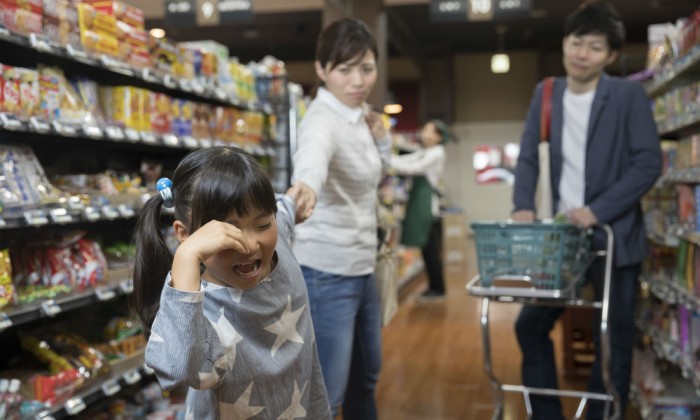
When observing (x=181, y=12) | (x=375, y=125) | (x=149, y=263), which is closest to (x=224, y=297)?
(x=149, y=263)

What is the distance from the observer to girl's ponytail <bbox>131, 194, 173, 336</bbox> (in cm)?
164

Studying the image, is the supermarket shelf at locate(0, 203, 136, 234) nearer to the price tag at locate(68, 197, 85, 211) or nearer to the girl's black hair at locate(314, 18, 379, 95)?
the price tag at locate(68, 197, 85, 211)

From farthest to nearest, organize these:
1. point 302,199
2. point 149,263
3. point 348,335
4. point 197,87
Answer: point 197,87, point 348,335, point 302,199, point 149,263

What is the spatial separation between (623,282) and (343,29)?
5.25ft

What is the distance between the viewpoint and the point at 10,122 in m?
2.92

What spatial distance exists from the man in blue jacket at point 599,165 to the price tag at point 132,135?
175 centimetres

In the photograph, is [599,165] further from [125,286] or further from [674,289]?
[125,286]

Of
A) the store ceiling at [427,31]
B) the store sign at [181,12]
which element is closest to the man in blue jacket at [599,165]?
Answer: the store sign at [181,12]

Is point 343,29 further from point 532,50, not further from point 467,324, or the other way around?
point 532,50

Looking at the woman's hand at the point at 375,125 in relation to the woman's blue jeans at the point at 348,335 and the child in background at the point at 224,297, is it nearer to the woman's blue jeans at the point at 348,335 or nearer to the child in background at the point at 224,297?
the woman's blue jeans at the point at 348,335

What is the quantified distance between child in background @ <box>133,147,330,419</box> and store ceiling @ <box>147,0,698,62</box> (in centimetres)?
1155

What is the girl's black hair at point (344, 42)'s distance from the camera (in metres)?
2.57

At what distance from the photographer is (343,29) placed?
8.51 ft

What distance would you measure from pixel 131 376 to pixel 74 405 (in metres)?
0.51
